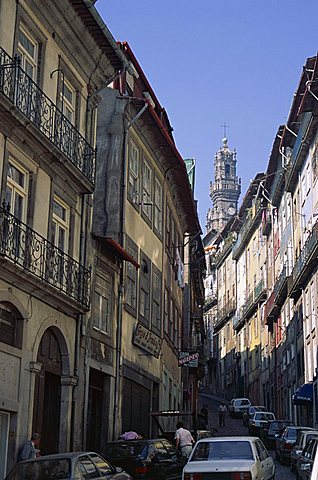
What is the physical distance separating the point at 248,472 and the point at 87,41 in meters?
12.1

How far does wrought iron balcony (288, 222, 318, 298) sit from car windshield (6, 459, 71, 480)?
27236mm

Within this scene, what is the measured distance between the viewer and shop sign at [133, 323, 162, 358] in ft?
90.0

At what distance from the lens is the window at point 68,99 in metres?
21.2

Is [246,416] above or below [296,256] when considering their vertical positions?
below

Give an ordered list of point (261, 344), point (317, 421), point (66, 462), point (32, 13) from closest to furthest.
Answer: point (66, 462) < point (32, 13) < point (317, 421) < point (261, 344)

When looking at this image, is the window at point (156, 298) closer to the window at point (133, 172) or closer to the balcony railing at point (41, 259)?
the window at point (133, 172)

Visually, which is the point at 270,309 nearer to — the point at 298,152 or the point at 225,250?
the point at 298,152

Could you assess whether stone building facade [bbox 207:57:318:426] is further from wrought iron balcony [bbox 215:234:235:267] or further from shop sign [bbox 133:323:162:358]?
shop sign [bbox 133:323:162:358]

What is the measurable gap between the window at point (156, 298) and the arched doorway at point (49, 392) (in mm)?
10311

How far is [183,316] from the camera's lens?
42.8 metres

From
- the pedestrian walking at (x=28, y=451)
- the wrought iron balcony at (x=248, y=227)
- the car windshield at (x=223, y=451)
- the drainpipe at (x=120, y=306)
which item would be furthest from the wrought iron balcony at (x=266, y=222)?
the pedestrian walking at (x=28, y=451)

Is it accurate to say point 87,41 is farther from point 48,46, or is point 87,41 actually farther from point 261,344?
point 261,344

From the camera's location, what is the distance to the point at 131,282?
2736 cm

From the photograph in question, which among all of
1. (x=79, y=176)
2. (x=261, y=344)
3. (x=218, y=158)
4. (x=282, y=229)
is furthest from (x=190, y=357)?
(x=218, y=158)
